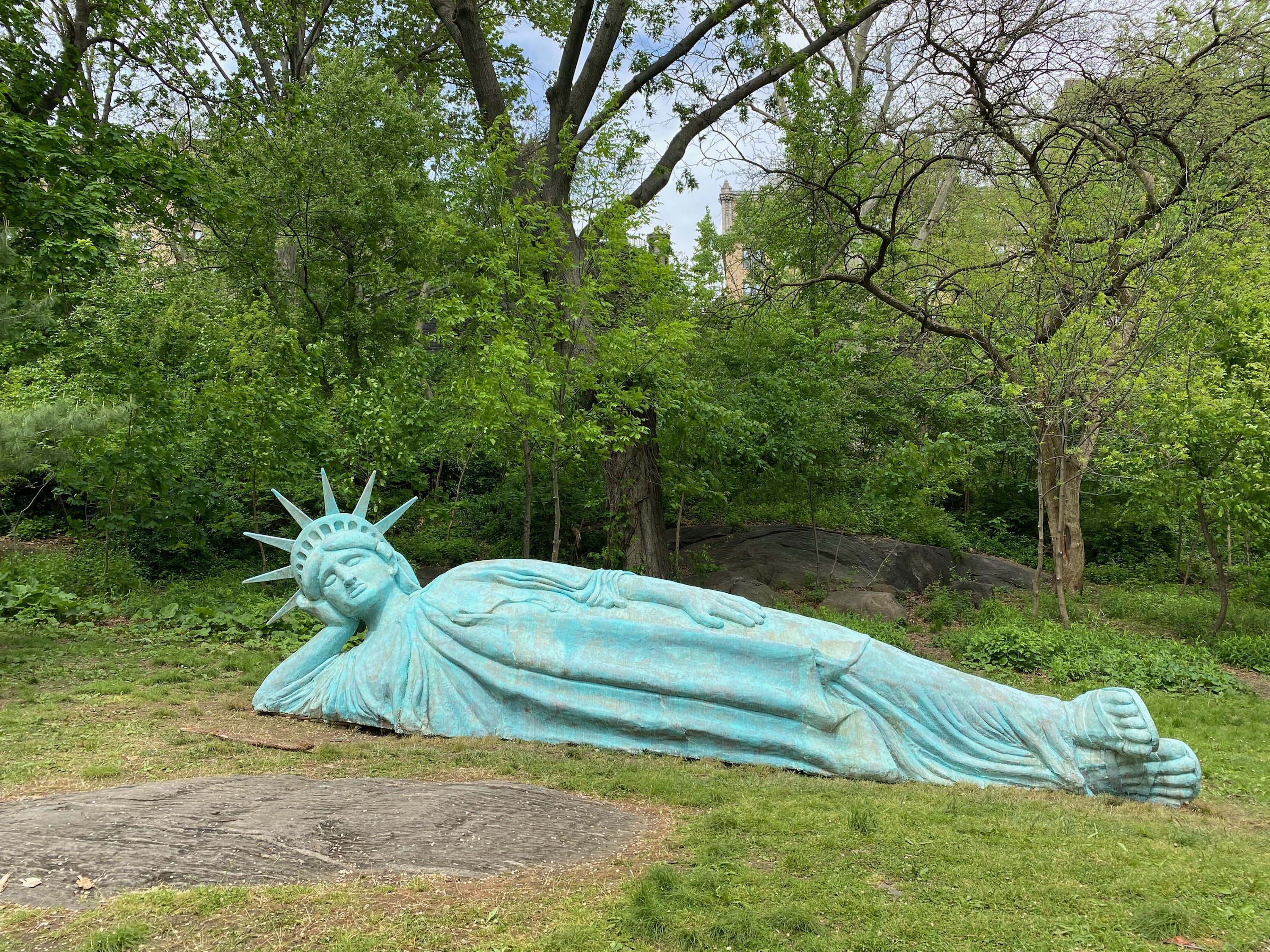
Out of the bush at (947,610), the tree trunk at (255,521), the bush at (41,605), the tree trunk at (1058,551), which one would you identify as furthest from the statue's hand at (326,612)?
the tree trunk at (1058,551)

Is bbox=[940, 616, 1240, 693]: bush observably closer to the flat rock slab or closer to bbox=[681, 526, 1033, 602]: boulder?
bbox=[681, 526, 1033, 602]: boulder

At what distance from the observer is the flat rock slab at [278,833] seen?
3.14 metres

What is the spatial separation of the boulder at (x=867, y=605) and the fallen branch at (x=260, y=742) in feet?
24.1

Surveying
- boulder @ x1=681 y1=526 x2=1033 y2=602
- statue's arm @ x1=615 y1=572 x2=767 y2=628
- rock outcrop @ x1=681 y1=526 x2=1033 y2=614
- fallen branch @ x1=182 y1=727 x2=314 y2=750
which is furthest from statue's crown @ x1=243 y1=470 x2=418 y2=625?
boulder @ x1=681 y1=526 x2=1033 y2=602

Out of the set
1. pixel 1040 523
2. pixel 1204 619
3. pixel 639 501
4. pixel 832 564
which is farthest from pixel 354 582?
pixel 1204 619

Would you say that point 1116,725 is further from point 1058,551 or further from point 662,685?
point 1058,551

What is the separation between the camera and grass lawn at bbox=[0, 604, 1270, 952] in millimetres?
2877

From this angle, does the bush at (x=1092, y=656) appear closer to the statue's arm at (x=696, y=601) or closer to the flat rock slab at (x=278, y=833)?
the statue's arm at (x=696, y=601)

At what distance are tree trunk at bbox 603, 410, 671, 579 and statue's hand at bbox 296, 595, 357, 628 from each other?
5.01 metres

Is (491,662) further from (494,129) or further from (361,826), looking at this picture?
(494,129)

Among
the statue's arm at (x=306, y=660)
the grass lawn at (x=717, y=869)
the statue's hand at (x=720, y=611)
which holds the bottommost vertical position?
the grass lawn at (x=717, y=869)

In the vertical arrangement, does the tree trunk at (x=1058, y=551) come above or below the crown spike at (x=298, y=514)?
below

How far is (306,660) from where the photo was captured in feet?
19.9

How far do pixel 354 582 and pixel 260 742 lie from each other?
1.17 m
